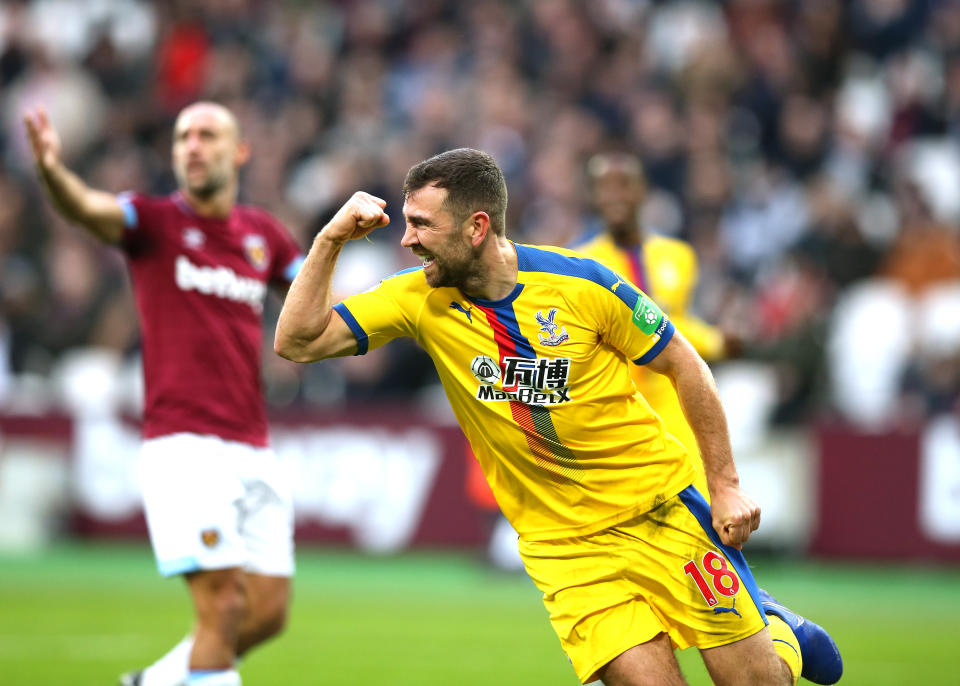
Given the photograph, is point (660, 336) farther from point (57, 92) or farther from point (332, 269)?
point (57, 92)

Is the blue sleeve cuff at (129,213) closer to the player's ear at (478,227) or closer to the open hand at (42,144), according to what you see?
the open hand at (42,144)

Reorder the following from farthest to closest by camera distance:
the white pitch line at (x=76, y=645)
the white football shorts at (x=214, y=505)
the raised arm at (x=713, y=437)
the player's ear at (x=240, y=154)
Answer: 1. the white pitch line at (x=76, y=645)
2. the player's ear at (x=240, y=154)
3. the white football shorts at (x=214, y=505)
4. the raised arm at (x=713, y=437)

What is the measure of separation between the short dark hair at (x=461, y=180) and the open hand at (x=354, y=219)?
143mm

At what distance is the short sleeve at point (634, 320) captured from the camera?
5148 mm

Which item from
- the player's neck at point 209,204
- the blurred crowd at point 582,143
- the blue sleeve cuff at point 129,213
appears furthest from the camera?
the blurred crowd at point 582,143

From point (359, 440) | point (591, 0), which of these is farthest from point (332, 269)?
point (591, 0)

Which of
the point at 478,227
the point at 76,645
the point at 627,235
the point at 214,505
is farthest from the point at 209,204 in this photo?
the point at 76,645

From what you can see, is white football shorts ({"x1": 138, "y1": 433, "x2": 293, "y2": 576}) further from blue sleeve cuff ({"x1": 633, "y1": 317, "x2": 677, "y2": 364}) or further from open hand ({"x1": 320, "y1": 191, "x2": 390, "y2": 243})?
blue sleeve cuff ({"x1": 633, "y1": 317, "x2": 677, "y2": 364})

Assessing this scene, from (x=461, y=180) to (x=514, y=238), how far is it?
9203mm

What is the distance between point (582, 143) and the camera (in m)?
16.0

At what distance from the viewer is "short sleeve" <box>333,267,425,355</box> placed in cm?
517

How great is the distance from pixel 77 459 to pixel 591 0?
8.64 meters

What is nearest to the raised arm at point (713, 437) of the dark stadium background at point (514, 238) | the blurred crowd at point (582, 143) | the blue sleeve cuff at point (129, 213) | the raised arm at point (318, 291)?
the raised arm at point (318, 291)

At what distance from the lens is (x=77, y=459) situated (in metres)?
14.5
